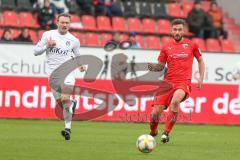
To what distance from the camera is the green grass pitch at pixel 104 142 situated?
469 inches

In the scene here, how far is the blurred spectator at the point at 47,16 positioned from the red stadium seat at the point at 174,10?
5.78 meters

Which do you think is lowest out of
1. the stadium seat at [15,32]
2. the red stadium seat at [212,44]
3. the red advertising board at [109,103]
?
the red advertising board at [109,103]

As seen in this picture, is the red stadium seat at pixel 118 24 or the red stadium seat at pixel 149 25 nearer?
the red stadium seat at pixel 118 24

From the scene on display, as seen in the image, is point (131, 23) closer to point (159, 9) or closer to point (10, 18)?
point (159, 9)

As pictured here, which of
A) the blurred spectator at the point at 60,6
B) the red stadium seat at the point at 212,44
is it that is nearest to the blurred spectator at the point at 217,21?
the red stadium seat at the point at 212,44

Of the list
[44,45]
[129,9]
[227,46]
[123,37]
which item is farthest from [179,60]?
[129,9]

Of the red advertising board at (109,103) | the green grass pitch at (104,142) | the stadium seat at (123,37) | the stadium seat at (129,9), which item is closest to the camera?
the green grass pitch at (104,142)

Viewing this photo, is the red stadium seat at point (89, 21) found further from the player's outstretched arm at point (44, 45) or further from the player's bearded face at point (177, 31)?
the player's bearded face at point (177, 31)

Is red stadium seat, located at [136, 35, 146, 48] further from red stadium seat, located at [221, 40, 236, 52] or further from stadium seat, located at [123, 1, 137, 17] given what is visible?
red stadium seat, located at [221, 40, 236, 52]

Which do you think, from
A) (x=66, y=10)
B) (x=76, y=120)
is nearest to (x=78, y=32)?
(x=66, y=10)

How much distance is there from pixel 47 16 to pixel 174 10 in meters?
6.16

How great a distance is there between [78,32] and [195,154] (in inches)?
580

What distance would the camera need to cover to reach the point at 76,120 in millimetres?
21422

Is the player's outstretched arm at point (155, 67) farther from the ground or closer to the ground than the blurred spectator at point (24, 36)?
farther from the ground
